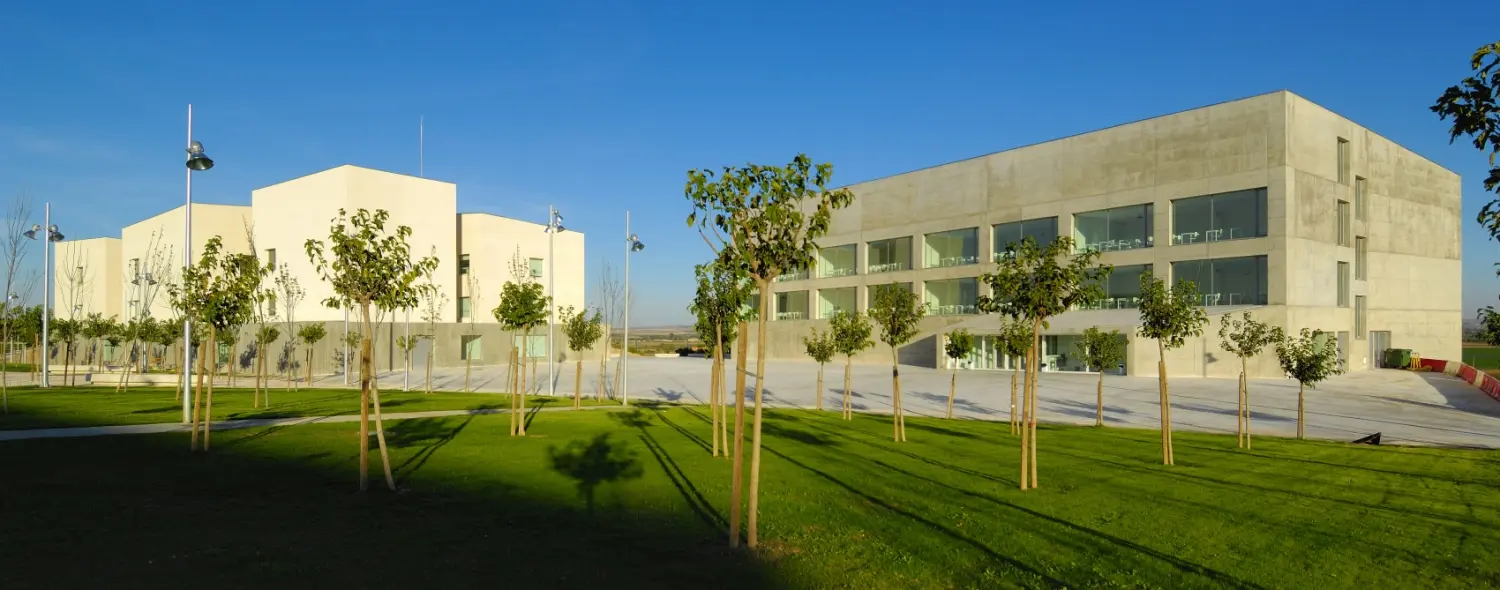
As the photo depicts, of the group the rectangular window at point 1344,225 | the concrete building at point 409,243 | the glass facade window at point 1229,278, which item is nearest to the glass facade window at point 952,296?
the glass facade window at point 1229,278

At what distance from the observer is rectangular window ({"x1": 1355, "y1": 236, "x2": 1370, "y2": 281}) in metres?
54.8

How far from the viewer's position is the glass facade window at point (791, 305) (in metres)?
78.5

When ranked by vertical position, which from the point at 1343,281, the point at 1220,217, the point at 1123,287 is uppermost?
the point at 1220,217

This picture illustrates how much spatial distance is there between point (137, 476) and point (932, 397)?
109 feet

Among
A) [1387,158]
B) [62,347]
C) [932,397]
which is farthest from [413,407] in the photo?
[62,347]

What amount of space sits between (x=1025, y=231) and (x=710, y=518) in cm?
5390

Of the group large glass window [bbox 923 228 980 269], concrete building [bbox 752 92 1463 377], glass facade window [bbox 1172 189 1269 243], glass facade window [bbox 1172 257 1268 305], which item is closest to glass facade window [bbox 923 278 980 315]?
concrete building [bbox 752 92 1463 377]

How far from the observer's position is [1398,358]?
5616 centimetres

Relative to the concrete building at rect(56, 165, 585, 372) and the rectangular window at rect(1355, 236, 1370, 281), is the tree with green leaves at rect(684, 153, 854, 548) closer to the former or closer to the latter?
the concrete building at rect(56, 165, 585, 372)

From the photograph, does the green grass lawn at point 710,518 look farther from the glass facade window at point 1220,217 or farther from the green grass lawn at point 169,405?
the glass facade window at point 1220,217

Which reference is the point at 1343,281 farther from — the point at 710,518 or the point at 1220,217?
the point at 710,518

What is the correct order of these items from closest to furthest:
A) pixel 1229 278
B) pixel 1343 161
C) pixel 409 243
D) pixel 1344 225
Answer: pixel 1229 278 < pixel 1344 225 < pixel 1343 161 < pixel 409 243

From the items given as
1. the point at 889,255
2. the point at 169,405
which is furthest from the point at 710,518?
the point at 889,255

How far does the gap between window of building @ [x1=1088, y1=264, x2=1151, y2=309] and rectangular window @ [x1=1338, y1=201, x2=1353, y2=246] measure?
1221 centimetres
